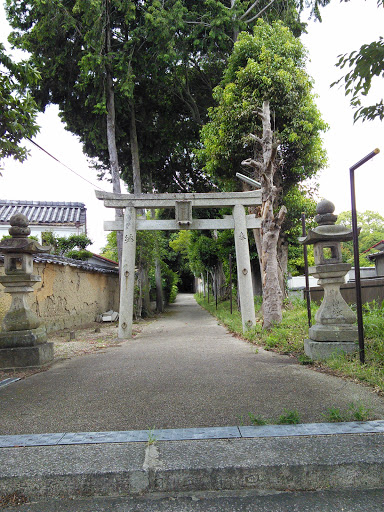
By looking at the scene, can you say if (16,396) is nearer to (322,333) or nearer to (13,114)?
(13,114)

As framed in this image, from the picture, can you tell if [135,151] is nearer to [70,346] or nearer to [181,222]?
[181,222]

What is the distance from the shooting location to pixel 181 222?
29.6ft

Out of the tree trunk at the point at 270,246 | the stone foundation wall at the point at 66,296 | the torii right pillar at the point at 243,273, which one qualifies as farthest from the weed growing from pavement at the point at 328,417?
the stone foundation wall at the point at 66,296

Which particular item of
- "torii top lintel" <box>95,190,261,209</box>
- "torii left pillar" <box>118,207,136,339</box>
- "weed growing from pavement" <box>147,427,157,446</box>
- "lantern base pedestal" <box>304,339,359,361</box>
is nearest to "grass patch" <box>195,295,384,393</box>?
"lantern base pedestal" <box>304,339,359,361</box>

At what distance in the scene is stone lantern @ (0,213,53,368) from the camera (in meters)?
5.26

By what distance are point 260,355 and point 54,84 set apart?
41.0ft

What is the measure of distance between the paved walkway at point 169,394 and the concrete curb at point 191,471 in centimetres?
57

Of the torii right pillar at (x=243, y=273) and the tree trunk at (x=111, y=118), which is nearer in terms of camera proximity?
the torii right pillar at (x=243, y=273)

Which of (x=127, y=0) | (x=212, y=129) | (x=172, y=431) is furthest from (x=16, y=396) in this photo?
(x=127, y=0)

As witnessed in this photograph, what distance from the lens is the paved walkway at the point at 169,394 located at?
2932mm

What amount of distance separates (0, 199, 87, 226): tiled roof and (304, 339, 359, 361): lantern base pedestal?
1679cm

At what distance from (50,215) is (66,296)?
983 centimetres

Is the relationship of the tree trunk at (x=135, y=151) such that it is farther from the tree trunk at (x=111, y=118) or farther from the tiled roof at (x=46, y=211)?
the tiled roof at (x=46, y=211)

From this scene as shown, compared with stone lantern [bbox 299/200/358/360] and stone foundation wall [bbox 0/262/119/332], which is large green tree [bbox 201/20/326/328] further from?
stone foundation wall [bbox 0/262/119/332]
